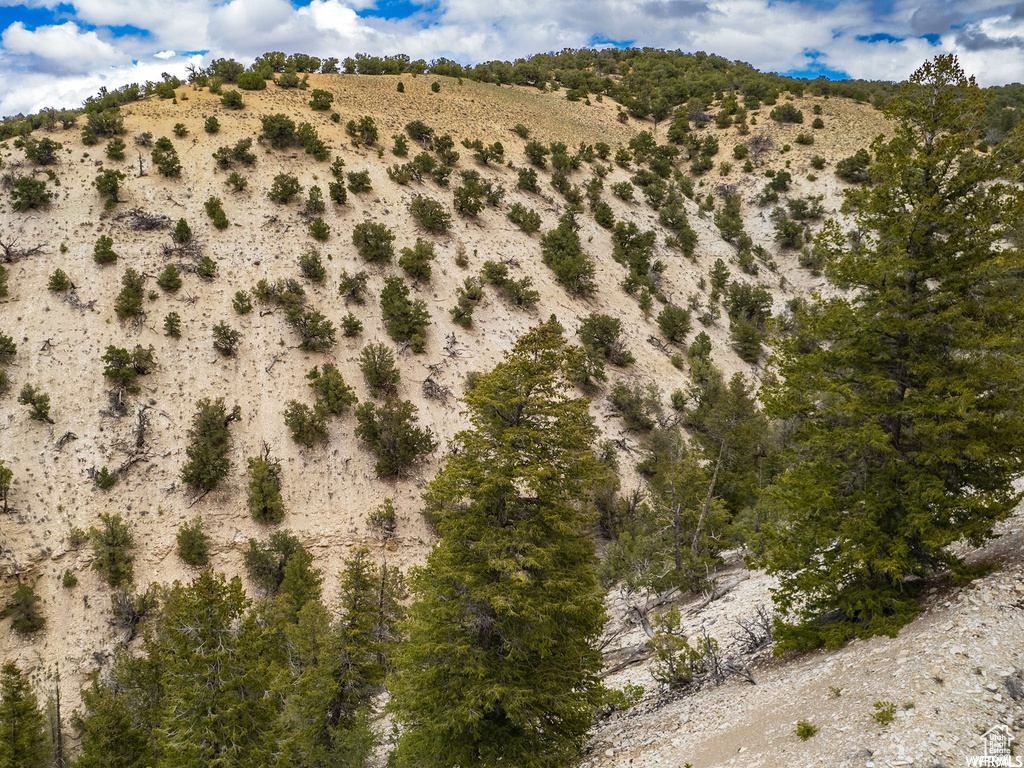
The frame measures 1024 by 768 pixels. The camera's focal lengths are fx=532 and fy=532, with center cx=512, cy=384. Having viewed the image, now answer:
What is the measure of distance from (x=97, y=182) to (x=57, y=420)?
Answer: 680 inches

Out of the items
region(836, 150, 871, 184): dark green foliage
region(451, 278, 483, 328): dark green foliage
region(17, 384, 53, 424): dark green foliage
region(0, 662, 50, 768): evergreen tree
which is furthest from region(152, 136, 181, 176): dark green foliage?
region(836, 150, 871, 184): dark green foliage

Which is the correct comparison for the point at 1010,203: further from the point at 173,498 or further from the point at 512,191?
the point at 512,191

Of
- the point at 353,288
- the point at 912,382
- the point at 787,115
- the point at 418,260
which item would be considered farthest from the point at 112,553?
the point at 787,115

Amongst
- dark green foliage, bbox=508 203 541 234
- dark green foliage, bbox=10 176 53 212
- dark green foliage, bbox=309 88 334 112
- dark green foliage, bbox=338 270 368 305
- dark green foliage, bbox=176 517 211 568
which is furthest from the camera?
dark green foliage, bbox=309 88 334 112

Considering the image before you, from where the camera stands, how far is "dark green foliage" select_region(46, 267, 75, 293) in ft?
98.6

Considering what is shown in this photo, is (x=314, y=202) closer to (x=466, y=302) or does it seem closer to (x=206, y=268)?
(x=206, y=268)

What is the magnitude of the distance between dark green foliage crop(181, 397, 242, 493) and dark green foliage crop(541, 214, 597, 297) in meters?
25.1

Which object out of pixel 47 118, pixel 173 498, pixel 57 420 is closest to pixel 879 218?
pixel 173 498

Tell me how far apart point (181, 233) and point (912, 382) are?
38642 millimetres

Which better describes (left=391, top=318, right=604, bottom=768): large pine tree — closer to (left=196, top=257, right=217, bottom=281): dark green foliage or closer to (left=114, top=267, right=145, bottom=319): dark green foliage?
(left=114, top=267, right=145, bottom=319): dark green foliage

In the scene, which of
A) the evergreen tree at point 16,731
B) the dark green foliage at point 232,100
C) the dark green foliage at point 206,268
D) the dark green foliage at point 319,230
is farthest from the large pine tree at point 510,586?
the dark green foliage at point 232,100

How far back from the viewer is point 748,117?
226ft

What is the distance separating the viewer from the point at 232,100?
43.7 meters

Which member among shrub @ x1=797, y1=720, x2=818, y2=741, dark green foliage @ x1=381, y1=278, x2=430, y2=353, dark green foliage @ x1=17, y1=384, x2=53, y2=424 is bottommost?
shrub @ x1=797, y1=720, x2=818, y2=741
